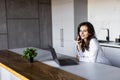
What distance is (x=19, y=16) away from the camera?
20.8 feet

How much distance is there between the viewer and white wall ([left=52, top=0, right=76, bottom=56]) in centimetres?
568

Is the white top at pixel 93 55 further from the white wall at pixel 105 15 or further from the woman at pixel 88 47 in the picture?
the white wall at pixel 105 15

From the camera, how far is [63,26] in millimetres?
6059

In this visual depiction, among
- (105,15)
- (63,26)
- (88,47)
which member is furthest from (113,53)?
(63,26)

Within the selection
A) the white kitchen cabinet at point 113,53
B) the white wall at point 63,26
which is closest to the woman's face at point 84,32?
the white kitchen cabinet at point 113,53

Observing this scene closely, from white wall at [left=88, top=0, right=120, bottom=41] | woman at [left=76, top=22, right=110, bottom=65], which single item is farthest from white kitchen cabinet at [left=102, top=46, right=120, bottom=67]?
woman at [left=76, top=22, right=110, bottom=65]

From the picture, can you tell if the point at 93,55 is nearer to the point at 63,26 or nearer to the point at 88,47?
the point at 88,47

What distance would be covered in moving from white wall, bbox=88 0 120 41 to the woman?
2162 mm

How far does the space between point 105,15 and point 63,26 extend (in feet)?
4.80

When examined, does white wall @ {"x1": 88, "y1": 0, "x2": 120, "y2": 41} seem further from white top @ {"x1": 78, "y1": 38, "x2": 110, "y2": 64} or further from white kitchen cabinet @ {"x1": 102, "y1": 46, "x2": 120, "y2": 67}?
white top @ {"x1": 78, "y1": 38, "x2": 110, "y2": 64}

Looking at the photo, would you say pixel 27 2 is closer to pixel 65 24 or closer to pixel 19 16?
pixel 19 16

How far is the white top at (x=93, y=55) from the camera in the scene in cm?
258

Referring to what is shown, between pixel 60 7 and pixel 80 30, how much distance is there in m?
3.53

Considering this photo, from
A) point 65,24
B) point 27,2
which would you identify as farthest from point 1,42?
point 65,24
